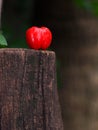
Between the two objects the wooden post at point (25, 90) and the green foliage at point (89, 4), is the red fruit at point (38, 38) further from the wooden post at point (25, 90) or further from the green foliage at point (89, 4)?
the green foliage at point (89, 4)

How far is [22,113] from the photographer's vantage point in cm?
168

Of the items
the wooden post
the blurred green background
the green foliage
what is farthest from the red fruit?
the blurred green background

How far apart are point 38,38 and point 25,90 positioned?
269 mm

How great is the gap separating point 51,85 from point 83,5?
1.86 metres

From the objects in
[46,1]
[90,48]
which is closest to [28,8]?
[46,1]

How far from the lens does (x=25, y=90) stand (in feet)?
5.53

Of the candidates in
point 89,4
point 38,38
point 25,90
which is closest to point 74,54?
point 89,4

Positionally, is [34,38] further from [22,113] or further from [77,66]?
[77,66]

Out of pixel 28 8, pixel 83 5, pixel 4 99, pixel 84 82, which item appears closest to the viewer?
pixel 4 99

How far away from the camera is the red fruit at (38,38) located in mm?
1851

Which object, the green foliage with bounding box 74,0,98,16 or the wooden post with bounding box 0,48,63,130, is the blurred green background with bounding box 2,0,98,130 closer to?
the green foliage with bounding box 74,0,98,16

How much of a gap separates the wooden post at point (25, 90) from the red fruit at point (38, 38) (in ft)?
0.42

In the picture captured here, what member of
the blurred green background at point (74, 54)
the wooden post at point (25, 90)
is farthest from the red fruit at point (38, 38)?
the blurred green background at point (74, 54)

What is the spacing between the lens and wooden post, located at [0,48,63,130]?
168 centimetres
